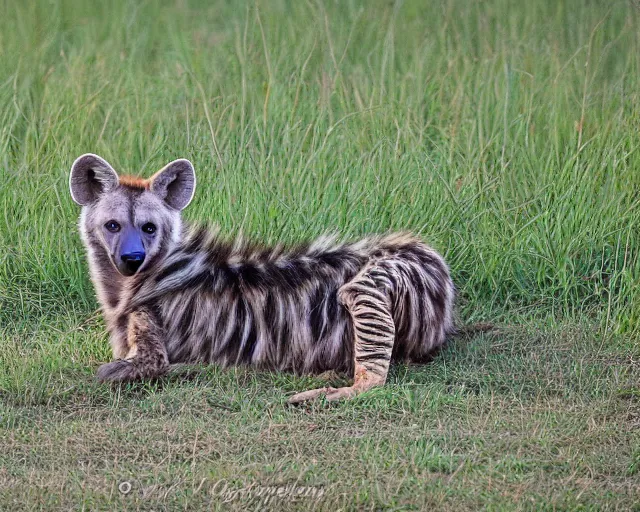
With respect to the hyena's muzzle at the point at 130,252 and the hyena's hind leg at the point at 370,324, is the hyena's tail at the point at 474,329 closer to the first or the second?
the hyena's hind leg at the point at 370,324

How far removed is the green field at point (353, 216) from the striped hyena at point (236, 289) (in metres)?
0.18

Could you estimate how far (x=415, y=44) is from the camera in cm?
786

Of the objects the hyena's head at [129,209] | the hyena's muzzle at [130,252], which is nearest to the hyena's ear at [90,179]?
the hyena's head at [129,209]

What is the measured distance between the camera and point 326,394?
4750 mm

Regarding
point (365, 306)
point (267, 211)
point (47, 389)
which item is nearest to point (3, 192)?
point (267, 211)

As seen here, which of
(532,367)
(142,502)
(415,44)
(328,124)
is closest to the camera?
(142,502)

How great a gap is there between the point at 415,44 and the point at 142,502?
4987 millimetres

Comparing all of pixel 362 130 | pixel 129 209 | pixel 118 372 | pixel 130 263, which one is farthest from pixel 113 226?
pixel 362 130

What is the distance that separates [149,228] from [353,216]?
1526 millimetres

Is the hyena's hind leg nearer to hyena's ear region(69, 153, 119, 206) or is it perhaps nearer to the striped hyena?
the striped hyena

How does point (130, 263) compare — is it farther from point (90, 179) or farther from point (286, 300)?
point (286, 300)

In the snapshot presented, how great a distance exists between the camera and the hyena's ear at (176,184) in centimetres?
534

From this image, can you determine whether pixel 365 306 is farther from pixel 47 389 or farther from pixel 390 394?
pixel 47 389

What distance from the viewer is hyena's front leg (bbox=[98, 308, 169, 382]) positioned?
16.0 ft
